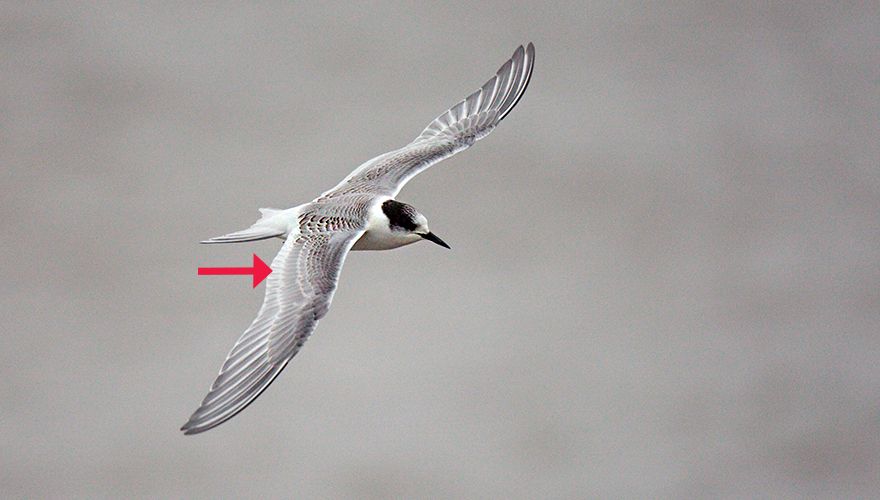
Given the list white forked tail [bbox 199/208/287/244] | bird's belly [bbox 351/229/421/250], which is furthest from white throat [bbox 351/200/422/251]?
white forked tail [bbox 199/208/287/244]

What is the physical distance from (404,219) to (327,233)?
221 mm

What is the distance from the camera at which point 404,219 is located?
3160 mm

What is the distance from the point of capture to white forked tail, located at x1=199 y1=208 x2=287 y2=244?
10.2ft

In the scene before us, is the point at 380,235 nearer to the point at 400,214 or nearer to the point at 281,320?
the point at 400,214

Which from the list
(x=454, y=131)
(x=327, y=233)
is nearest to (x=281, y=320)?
(x=327, y=233)

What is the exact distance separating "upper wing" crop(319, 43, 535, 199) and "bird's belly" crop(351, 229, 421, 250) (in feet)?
0.82

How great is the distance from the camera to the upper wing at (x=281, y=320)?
8.52 ft

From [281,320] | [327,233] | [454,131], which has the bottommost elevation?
[281,320]

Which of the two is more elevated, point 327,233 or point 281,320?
point 327,233

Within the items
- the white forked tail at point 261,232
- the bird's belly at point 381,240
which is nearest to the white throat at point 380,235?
the bird's belly at point 381,240

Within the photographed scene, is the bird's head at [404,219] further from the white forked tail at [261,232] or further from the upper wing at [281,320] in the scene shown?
the white forked tail at [261,232]

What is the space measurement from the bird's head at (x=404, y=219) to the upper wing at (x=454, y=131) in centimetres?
23

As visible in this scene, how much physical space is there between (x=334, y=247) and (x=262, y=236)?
0.26 metres

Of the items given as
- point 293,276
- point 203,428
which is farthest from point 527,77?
point 203,428
